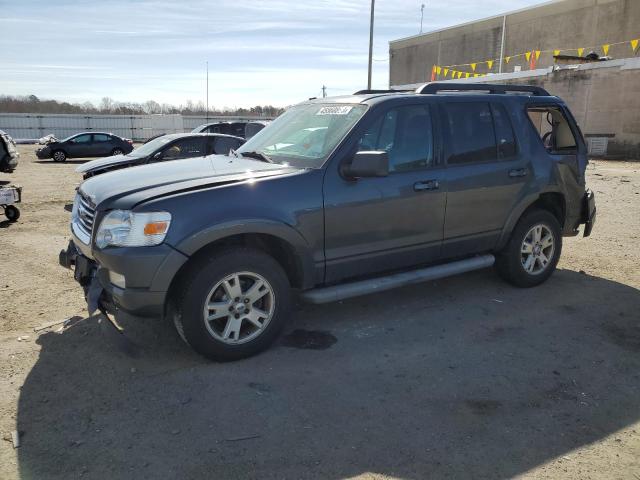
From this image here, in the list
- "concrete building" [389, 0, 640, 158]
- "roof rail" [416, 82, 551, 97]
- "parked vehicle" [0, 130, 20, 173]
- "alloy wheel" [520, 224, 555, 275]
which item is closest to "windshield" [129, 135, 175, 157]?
"parked vehicle" [0, 130, 20, 173]

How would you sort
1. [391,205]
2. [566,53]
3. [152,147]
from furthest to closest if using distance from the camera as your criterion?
[566,53] → [152,147] → [391,205]

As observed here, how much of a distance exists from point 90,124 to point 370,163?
138 ft

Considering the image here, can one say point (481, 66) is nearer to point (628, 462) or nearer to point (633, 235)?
point (633, 235)

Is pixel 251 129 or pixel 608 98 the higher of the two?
pixel 608 98

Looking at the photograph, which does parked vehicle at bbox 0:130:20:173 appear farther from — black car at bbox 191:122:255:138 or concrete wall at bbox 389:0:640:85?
concrete wall at bbox 389:0:640:85

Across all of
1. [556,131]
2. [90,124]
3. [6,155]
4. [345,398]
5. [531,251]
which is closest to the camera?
[345,398]

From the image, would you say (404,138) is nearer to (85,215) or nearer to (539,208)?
(539,208)

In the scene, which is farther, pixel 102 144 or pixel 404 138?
pixel 102 144

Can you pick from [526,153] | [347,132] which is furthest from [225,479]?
[526,153]

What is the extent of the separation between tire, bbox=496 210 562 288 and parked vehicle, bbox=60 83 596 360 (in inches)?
0.6

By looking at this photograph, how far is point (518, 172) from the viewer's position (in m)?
5.18

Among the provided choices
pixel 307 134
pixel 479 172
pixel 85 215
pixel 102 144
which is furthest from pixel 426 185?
pixel 102 144

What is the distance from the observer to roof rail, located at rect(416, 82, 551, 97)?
491 cm

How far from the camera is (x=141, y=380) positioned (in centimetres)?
365
